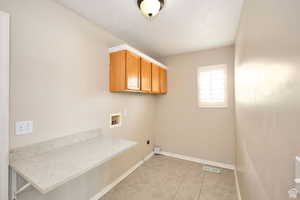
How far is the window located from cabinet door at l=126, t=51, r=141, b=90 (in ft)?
4.75

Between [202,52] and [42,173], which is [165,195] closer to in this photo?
[42,173]

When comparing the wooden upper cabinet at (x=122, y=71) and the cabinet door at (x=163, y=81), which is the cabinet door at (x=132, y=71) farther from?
the cabinet door at (x=163, y=81)

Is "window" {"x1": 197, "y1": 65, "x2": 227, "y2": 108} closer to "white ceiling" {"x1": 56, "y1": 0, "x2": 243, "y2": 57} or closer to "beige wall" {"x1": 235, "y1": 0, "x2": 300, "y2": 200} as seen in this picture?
"white ceiling" {"x1": 56, "y1": 0, "x2": 243, "y2": 57}

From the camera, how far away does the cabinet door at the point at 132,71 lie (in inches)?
75.7

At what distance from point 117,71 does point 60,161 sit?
1.29 meters

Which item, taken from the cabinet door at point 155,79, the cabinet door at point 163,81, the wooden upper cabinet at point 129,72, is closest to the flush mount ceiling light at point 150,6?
the wooden upper cabinet at point 129,72

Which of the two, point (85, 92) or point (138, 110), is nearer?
point (85, 92)

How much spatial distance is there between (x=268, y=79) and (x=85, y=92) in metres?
1.76

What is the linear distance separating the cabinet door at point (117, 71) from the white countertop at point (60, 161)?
0.82 m

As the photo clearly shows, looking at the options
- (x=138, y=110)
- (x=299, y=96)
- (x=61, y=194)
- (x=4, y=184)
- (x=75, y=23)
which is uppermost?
(x=75, y=23)

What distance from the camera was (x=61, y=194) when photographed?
53.4 inches

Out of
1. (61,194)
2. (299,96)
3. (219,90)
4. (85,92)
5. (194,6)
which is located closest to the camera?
(299,96)

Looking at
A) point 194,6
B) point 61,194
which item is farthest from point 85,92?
point 194,6

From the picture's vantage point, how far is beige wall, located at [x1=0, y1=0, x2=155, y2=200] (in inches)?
44.5
